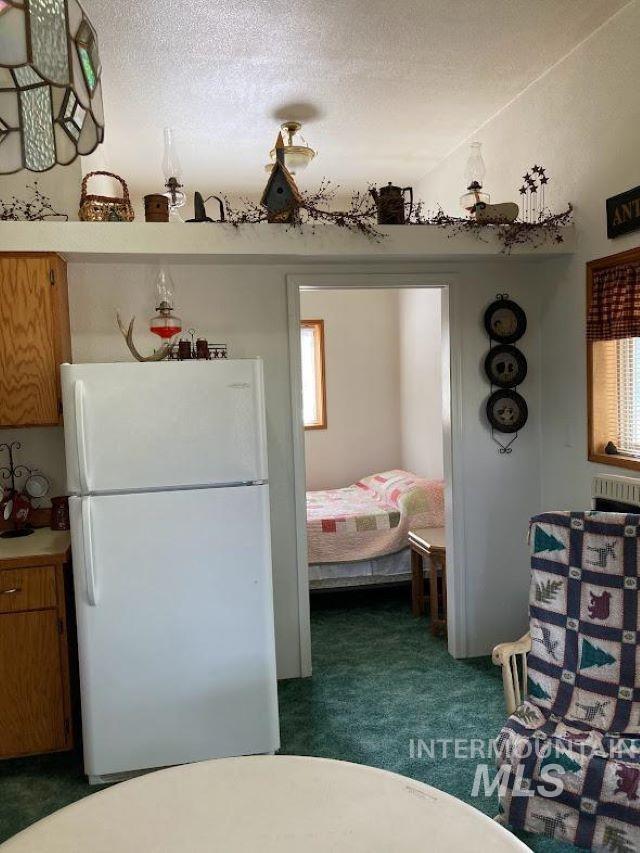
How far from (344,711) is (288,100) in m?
3.07

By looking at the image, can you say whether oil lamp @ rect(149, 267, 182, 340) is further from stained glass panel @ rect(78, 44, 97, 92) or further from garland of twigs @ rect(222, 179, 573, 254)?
stained glass panel @ rect(78, 44, 97, 92)

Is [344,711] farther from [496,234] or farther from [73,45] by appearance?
[73,45]

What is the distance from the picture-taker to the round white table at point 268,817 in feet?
3.85

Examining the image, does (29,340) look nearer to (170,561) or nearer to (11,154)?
(170,561)

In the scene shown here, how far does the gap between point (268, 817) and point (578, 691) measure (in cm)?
135

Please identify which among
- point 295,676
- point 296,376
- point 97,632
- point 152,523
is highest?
point 296,376

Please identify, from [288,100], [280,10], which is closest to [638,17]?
[280,10]

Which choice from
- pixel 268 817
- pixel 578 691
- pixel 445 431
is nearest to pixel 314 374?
pixel 445 431

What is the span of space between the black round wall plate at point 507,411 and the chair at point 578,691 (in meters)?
1.20

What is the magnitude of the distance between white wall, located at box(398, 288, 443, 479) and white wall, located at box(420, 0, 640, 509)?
150 centimetres

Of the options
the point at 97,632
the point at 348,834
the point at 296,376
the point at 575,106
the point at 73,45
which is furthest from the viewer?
the point at 296,376

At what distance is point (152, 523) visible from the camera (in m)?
2.58

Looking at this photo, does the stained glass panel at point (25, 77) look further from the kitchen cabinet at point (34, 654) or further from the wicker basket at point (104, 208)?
the kitchen cabinet at point (34, 654)

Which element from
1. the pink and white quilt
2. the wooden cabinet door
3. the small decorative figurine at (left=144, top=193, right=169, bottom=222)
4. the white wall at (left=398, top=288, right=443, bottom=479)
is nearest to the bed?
the pink and white quilt
